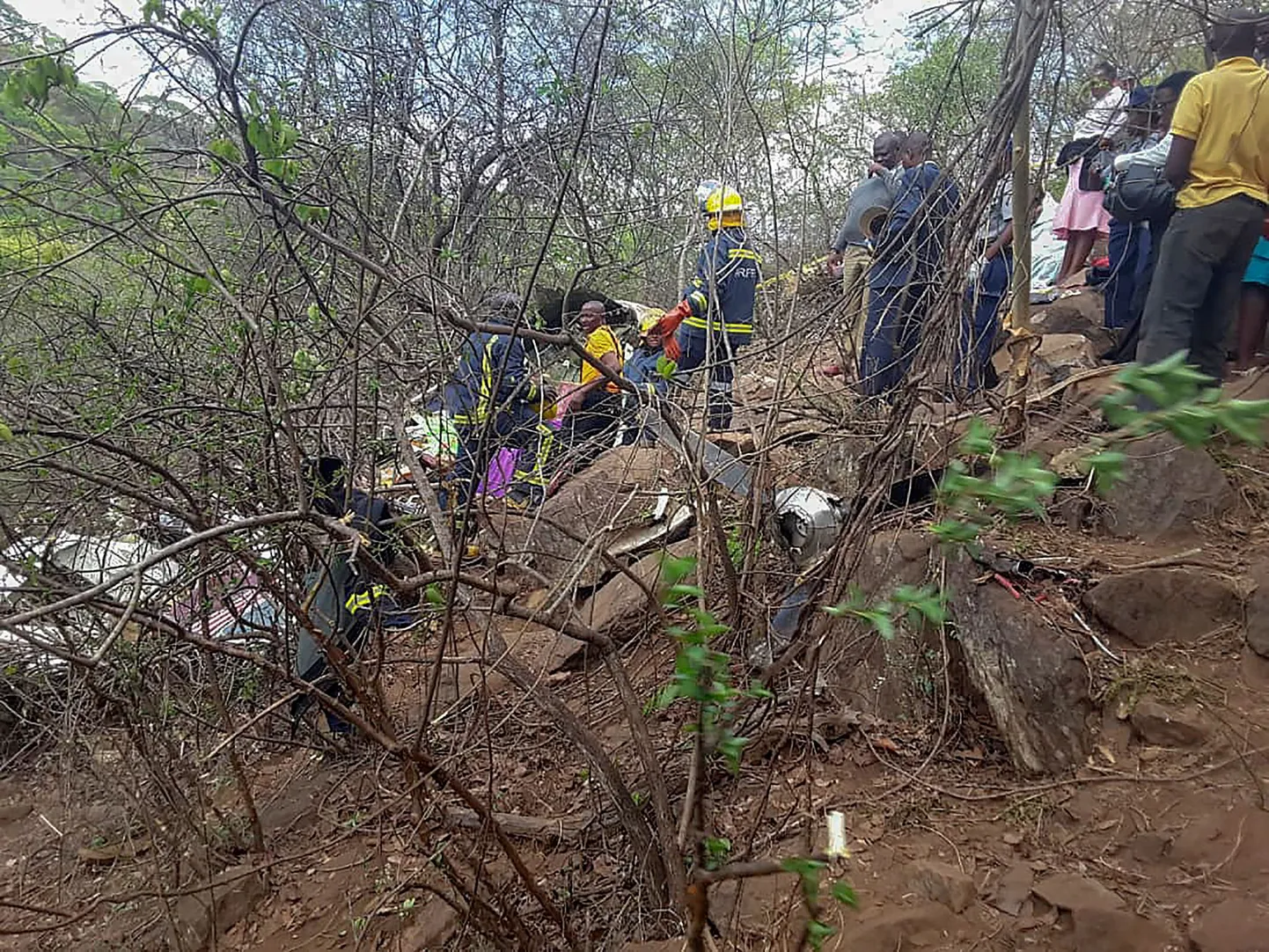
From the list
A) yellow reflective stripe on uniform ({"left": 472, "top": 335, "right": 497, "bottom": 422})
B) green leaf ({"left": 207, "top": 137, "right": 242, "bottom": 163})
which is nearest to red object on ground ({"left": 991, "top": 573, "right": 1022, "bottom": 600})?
yellow reflective stripe on uniform ({"left": 472, "top": 335, "right": 497, "bottom": 422})

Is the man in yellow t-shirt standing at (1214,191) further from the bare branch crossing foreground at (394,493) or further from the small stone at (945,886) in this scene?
the small stone at (945,886)

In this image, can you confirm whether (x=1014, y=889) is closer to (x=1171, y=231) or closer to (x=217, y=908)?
(x=1171, y=231)

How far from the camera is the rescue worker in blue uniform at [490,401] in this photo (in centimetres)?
249

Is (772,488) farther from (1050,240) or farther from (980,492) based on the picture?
(1050,240)

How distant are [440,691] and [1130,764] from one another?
3083mm

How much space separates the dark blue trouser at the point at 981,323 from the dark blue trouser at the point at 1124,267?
2.85 ft

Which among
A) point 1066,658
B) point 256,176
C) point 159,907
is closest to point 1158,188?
point 1066,658

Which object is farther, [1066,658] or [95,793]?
[95,793]

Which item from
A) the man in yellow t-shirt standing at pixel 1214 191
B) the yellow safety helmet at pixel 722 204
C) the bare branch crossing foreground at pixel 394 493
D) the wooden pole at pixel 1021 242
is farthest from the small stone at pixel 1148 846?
the yellow safety helmet at pixel 722 204

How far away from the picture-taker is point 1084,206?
6266 mm

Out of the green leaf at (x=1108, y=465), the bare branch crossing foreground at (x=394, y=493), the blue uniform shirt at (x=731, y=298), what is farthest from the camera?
the blue uniform shirt at (x=731, y=298)

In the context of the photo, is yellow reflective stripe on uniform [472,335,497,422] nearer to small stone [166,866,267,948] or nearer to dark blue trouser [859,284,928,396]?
dark blue trouser [859,284,928,396]

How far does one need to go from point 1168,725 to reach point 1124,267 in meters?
3.66

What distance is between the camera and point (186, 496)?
8.25 feet
